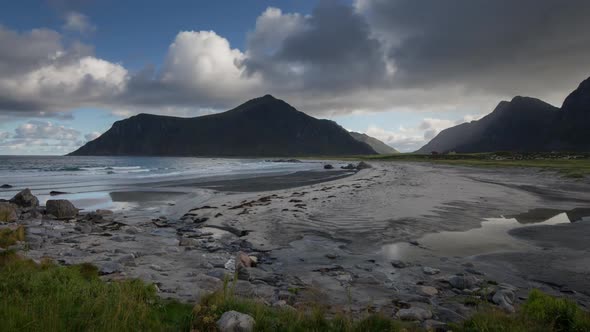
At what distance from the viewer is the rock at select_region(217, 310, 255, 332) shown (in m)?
4.96

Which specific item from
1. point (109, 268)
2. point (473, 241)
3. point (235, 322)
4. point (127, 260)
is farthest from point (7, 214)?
point (473, 241)

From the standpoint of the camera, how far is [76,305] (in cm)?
565

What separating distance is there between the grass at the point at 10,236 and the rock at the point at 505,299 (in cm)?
1368

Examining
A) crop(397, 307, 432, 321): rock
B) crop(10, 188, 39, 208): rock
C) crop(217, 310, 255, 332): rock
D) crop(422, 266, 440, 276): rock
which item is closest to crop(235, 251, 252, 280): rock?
crop(217, 310, 255, 332): rock

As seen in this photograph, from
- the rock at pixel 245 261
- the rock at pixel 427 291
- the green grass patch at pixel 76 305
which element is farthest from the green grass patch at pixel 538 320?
the rock at pixel 245 261

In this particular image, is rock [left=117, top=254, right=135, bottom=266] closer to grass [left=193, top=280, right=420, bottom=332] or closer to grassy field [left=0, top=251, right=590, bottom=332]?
grassy field [left=0, top=251, right=590, bottom=332]

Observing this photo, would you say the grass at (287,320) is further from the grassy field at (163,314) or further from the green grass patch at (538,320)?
the green grass patch at (538,320)

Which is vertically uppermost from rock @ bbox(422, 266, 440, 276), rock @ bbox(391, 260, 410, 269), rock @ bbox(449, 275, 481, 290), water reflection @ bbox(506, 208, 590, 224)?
rock @ bbox(449, 275, 481, 290)

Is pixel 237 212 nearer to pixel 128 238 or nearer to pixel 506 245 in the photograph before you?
pixel 128 238

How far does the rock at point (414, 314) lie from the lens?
5.94 metres

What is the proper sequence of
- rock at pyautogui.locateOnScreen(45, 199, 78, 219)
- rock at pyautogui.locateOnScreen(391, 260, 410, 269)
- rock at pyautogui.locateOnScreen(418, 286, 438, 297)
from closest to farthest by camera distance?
rock at pyautogui.locateOnScreen(418, 286, 438, 297) < rock at pyautogui.locateOnScreen(391, 260, 410, 269) < rock at pyautogui.locateOnScreen(45, 199, 78, 219)

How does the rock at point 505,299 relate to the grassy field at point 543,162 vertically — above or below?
below

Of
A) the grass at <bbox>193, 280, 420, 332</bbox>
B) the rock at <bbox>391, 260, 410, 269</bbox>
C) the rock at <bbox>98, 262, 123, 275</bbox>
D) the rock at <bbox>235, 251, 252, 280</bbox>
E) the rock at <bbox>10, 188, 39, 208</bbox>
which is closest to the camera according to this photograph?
the grass at <bbox>193, 280, 420, 332</bbox>

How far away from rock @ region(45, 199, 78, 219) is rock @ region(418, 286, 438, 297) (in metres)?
19.2
